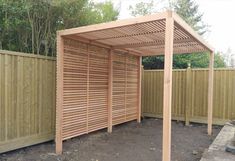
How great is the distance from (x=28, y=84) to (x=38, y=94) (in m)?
0.31

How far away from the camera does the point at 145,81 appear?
28.8 ft

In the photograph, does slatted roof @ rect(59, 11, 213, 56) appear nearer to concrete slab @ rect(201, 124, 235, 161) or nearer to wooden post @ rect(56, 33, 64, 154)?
wooden post @ rect(56, 33, 64, 154)

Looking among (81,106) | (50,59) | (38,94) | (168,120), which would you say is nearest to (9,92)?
(38,94)

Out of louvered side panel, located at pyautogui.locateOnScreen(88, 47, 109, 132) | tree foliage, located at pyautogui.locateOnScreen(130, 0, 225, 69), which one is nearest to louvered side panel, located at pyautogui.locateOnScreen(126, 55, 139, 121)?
louvered side panel, located at pyautogui.locateOnScreen(88, 47, 109, 132)

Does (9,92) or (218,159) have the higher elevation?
(9,92)

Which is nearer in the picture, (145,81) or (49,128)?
(49,128)

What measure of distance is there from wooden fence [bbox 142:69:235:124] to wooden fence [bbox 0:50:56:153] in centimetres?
448

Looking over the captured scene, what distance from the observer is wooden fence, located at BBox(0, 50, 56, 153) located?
4.05m

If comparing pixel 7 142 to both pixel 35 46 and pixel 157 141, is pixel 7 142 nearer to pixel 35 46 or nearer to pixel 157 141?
pixel 35 46

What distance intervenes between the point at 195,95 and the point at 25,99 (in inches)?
211

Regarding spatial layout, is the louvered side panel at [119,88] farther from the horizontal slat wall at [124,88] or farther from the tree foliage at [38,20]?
the tree foliage at [38,20]

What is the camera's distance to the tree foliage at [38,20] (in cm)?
499

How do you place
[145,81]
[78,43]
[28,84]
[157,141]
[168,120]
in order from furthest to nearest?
[145,81] < [157,141] < [78,43] < [28,84] < [168,120]

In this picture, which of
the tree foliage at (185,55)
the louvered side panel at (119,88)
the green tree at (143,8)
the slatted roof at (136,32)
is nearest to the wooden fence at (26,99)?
the slatted roof at (136,32)
